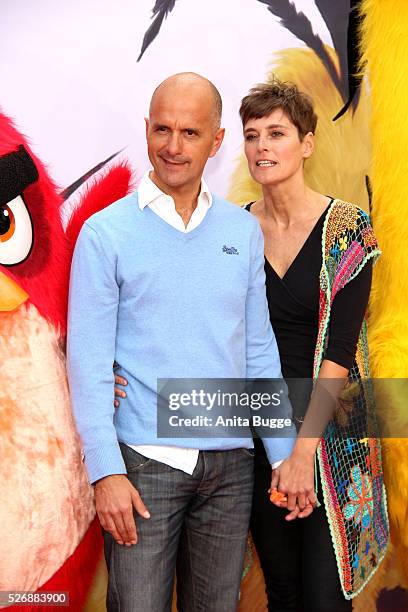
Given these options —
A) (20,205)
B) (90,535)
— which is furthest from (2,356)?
(90,535)

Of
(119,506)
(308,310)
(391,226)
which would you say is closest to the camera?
(119,506)

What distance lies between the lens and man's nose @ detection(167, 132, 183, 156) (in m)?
1.37

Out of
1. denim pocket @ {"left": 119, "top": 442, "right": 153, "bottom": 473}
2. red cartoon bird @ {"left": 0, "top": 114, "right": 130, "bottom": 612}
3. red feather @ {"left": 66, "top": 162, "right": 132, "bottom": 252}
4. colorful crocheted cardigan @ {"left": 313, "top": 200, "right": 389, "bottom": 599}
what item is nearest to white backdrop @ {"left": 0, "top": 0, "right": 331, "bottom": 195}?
red feather @ {"left": 66, "top": 162, "right": 132, "bottom": 252}

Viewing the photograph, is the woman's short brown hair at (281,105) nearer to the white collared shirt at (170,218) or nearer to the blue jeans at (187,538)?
the white collared shirt at (170,218)

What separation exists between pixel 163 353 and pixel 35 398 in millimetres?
238

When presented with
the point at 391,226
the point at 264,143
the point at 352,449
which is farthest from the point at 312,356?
the point at 264,143

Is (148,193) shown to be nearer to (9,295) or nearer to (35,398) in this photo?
(9,295)

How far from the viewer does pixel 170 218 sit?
1417 millimetres

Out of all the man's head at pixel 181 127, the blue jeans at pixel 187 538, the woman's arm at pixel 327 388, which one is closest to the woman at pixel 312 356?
the woman's arm at pixel 327 388

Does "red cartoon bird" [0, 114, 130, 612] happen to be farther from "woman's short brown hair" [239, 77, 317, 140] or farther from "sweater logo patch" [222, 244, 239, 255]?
"woman's short brown hair" [239, 77, 317, 140]

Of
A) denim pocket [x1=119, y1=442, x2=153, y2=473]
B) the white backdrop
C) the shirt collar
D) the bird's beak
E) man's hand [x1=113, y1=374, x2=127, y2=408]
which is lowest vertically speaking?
denim pocket [x1=119, y1=442, x2=153, y2=473]

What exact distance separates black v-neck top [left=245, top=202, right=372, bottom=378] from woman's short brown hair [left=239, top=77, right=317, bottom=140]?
19 cm

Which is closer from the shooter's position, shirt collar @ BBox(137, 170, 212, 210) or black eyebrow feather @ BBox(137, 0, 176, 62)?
shirt collar @ BBox(137, 170, 212, 210)

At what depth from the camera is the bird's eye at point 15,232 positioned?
1370 millimetres
